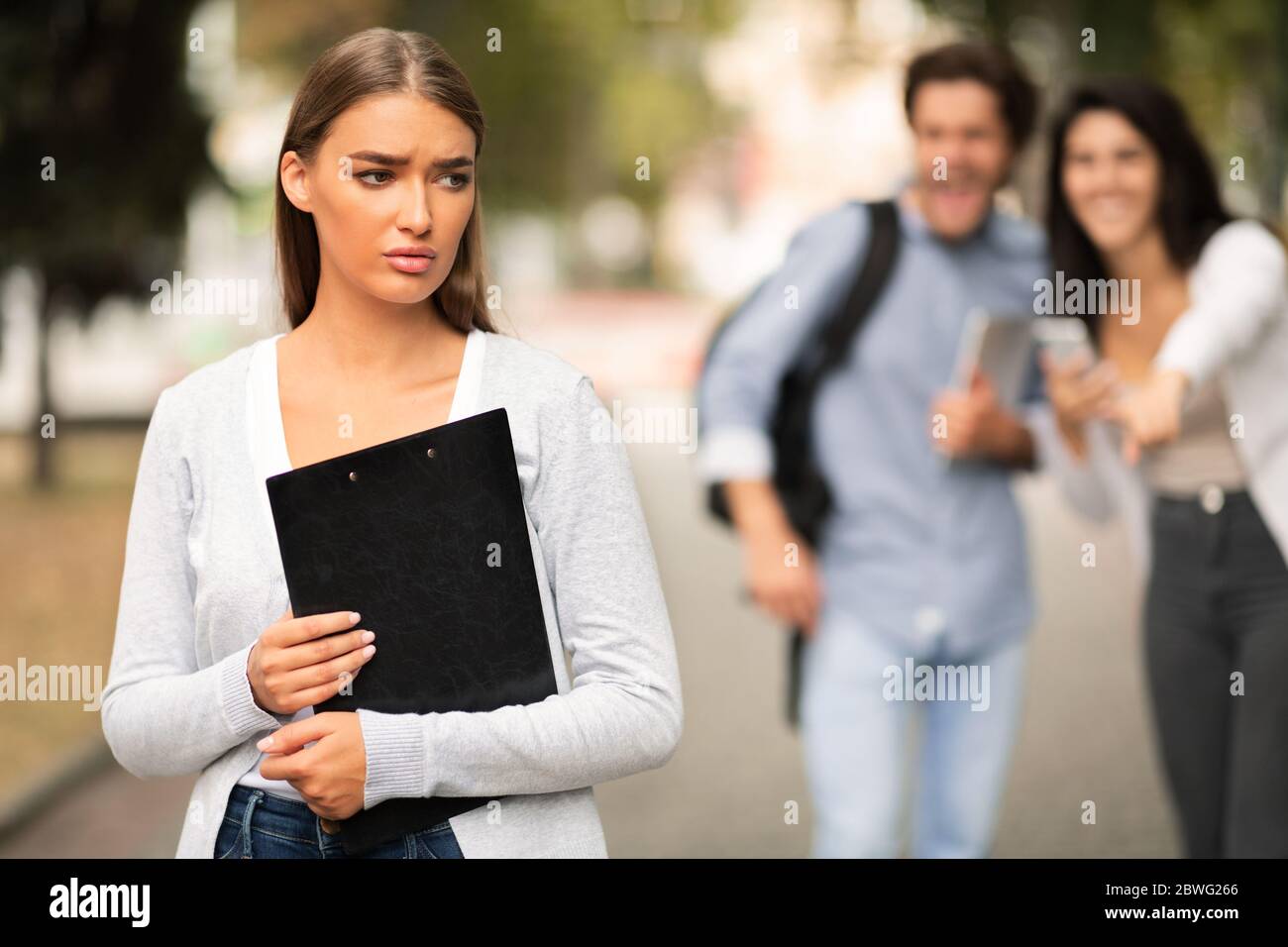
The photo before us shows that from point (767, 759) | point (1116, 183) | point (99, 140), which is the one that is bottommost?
point (767, 759)

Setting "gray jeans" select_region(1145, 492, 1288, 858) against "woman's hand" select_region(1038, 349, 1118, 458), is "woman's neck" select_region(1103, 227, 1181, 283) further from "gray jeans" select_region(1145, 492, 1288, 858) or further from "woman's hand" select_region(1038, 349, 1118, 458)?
"gray jeans" select_region(1145, 492, 1288, 858)

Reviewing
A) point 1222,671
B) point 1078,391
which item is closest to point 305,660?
point 1078,391

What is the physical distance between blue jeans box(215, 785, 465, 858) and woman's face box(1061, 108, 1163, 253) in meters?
2.27

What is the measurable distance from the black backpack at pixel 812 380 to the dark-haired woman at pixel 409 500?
179 cm

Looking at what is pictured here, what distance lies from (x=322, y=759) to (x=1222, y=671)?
231 cm

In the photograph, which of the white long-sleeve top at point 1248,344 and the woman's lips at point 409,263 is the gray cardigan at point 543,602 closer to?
the woman's lips at point 409,263

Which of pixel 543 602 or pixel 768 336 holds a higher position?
pixel 768 336

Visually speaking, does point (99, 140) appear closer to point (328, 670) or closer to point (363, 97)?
point (363, 97)

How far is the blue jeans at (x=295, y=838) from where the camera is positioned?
176cm

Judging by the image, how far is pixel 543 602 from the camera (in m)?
1.75

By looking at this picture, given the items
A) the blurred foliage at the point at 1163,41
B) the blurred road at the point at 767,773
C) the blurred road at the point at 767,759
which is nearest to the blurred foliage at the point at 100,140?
the blurred road at the point at 767,759

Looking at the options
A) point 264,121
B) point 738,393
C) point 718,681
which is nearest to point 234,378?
point 738,393

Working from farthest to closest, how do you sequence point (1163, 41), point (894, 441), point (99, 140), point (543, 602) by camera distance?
point (1163, 41), point (99, 140), point (894, 441), point (543, 602)
